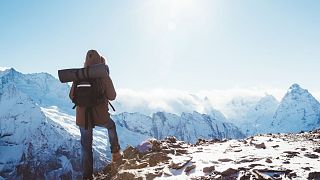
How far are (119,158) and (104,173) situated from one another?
0.70 metres

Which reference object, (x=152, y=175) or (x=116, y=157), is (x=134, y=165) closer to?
(x=152, y=175)

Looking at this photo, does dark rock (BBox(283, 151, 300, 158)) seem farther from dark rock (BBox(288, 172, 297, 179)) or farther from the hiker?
the hiker

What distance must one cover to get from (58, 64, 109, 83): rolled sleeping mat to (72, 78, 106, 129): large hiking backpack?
0.49 feet

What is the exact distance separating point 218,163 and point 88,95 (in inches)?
142

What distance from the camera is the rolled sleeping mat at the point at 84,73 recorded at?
1074 centimetres

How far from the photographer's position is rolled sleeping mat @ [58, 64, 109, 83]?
423 inches

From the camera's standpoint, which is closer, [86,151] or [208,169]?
[208,169]

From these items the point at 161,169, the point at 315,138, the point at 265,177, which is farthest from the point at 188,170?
the point at 315,138

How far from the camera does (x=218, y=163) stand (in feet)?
35.8

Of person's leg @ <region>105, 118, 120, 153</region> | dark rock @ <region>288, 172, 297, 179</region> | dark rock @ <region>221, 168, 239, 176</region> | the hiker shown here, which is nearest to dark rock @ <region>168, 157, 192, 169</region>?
dark rock @ <region>221, 168, 239, 176</region>

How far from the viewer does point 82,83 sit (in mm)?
10969

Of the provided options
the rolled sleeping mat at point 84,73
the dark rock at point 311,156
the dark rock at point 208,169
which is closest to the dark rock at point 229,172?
the dark rock at point 208,169

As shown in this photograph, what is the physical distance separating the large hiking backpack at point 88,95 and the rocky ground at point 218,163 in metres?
1.73

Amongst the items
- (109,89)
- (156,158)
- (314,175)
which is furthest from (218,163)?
(109,89)
